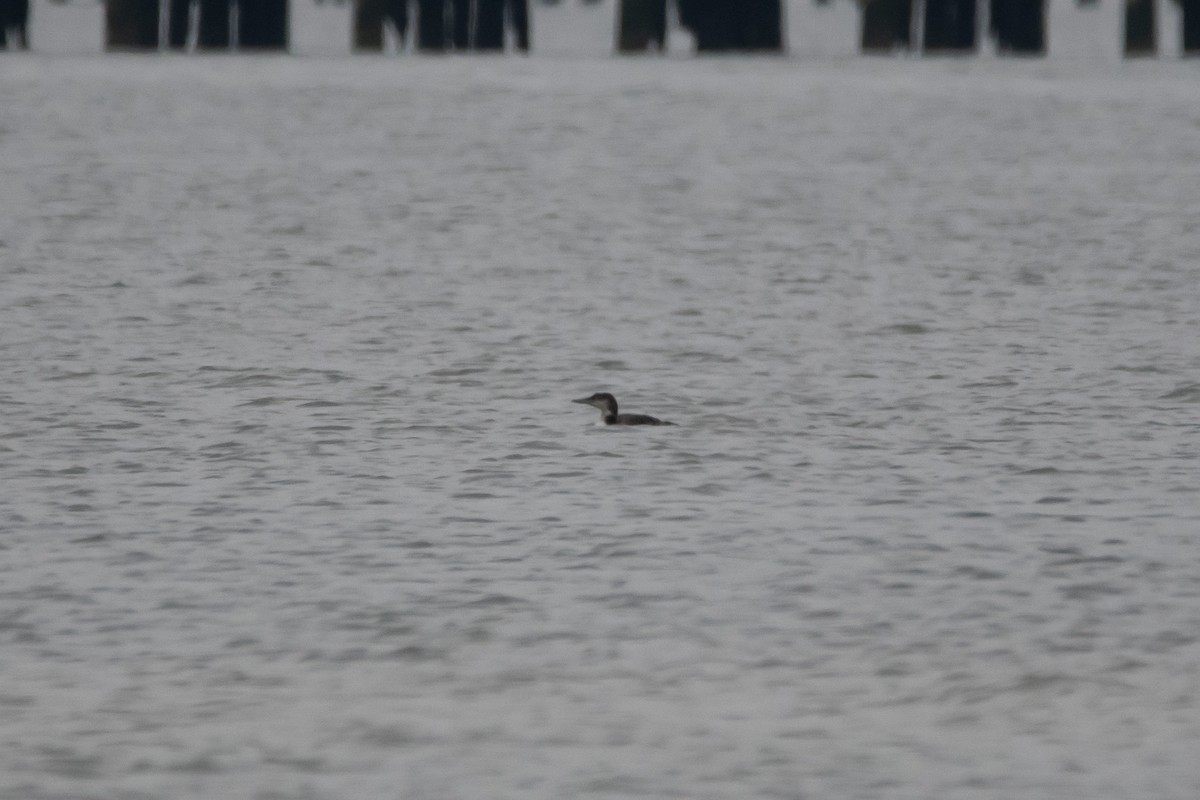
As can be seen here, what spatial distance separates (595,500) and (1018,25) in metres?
32.0

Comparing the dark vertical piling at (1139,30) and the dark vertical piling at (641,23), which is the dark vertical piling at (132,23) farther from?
the dark vertical piling at (1139,30)

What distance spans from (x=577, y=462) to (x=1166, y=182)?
57.5 ft

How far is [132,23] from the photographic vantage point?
40.4 meters

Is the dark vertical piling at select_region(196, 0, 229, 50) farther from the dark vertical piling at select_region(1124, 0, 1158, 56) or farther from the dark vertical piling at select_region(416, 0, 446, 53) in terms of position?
the dark vertical piling at select_region(1124, 0, 1158, 56)

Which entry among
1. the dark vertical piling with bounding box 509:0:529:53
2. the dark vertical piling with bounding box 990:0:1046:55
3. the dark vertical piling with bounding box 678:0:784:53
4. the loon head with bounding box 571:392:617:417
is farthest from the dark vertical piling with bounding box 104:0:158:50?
the loon head with bounding box 571:392:617:417

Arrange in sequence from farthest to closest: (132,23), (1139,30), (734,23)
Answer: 1. (1139,30)
2. (734,23)
3. (132,23)

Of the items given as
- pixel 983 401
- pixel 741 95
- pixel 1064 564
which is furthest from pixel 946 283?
pixel 741 95

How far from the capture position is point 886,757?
695 centimetres

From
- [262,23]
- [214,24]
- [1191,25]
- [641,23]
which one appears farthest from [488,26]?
[1191,25]

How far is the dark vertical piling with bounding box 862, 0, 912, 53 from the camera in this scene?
132 feet

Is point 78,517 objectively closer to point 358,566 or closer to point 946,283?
point 358,566

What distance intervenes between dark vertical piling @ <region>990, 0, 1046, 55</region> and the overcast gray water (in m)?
16.5

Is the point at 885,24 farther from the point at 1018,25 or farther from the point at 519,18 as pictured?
the point at 519,18

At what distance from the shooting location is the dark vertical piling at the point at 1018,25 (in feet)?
133
